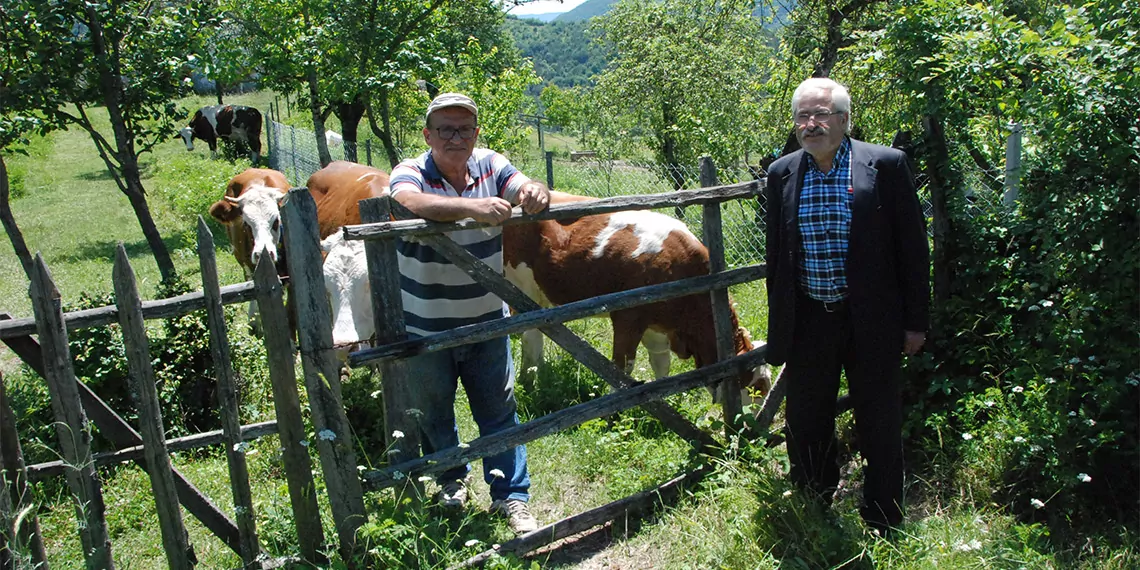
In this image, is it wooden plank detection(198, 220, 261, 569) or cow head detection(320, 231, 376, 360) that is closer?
wooden plank detection(198, 220, 261, 569)

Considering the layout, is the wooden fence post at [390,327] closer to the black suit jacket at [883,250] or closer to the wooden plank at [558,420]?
Result: the wooden plank at [558,420]

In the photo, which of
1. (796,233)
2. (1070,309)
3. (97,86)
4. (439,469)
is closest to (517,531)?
(439,469)

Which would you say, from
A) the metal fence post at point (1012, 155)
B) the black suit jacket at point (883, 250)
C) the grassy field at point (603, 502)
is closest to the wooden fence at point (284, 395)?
the grassy field at point (603, 502)

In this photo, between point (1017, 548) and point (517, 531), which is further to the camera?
point (517, 531)

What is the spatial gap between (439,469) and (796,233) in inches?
69.2

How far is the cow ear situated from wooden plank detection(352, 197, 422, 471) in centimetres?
468

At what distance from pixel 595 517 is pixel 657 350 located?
86.2 inches

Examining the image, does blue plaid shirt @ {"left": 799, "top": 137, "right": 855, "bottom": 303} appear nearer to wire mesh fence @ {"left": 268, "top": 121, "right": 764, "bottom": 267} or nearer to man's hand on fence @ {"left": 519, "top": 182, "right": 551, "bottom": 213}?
man's hand on fence @ {"left": 519, "top": 182, "right": 551, "bottom": 213}

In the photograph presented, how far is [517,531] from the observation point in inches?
142

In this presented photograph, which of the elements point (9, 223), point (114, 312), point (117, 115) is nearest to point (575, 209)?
point (114, 312)

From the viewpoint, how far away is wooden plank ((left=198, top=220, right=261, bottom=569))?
2814 millimetres

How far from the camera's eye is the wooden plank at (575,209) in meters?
3.08

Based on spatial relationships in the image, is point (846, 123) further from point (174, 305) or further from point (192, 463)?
point (192, 463)

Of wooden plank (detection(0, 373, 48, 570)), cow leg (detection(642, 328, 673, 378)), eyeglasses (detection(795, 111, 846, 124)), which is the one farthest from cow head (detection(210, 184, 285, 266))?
eyeglasses (detection(795, 111, 846, 124))
